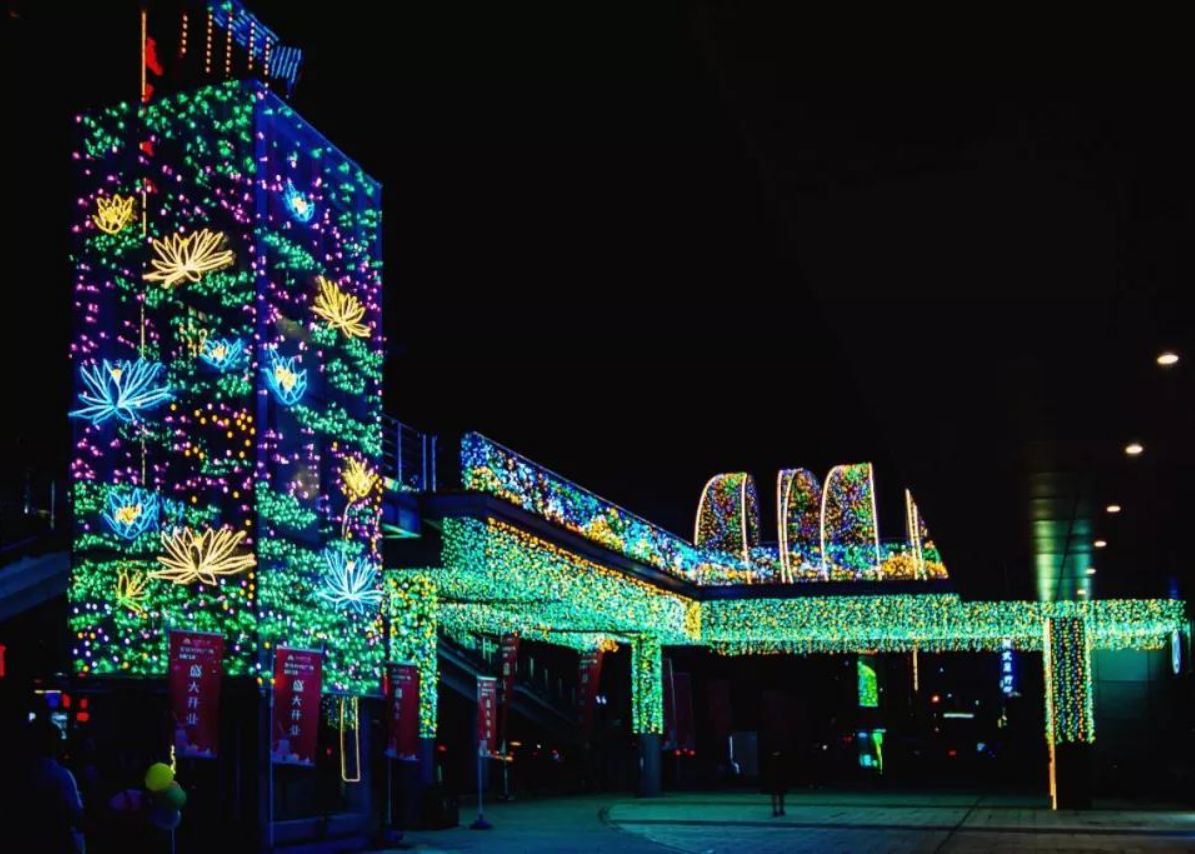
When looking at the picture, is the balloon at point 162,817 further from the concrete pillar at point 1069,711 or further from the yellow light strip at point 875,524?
the concrete pillar at point 1069,711

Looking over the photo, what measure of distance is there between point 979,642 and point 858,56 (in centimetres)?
2769

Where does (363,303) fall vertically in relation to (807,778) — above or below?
above

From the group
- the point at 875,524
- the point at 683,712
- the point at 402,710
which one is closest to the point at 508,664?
the point at 683,712

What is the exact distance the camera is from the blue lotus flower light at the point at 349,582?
17.3 meters

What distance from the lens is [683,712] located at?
110 feet

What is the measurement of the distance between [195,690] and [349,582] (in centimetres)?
312

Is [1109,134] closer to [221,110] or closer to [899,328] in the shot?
[899,328]

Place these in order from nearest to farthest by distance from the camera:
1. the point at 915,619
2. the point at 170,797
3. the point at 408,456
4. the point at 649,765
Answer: the point at 170,797
the point at 408,456
the point at 915,619
the point at 649,765

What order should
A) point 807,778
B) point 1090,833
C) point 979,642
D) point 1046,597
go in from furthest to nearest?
point 807,778 → point 979,642 → point 1046,597 → point 1090,833

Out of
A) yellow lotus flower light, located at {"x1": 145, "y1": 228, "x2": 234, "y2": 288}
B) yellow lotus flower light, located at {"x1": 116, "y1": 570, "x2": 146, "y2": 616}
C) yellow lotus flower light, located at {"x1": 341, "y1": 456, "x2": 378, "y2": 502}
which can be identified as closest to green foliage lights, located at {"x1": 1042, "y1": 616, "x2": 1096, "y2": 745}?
yellow lotus flower light, located at {"x1": 341, "y1": 456, "x2": 378, "y2": 502}

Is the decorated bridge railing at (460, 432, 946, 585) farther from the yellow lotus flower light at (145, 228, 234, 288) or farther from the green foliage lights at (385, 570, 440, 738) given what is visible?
the yellow lotus flower light at (145, 228, 234, 288)

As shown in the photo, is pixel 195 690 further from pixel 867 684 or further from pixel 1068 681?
pixel 867 684

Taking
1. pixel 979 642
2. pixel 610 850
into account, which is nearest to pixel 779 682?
pixel 979 642

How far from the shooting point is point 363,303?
737 inches
